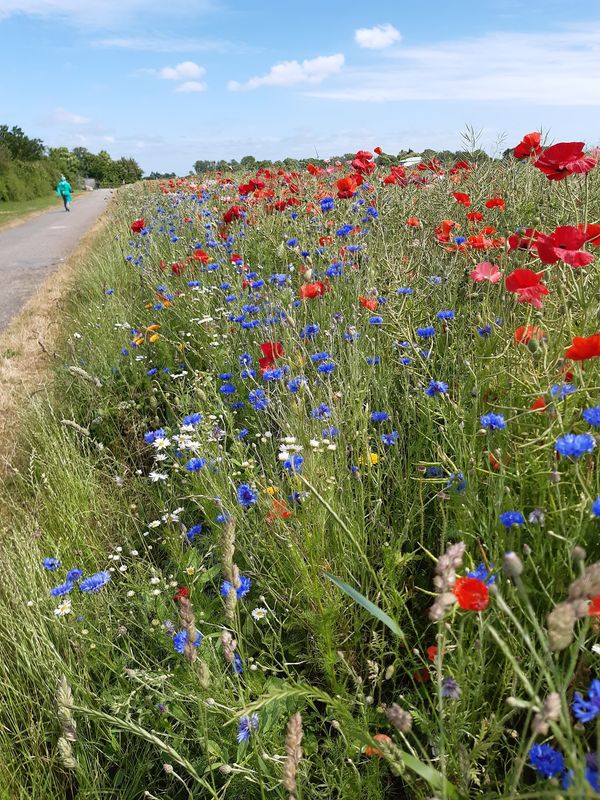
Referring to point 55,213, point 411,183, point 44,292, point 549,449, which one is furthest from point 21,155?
point 549,449

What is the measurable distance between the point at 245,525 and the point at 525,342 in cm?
103

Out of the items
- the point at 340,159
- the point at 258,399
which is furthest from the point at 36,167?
the point at 258,399

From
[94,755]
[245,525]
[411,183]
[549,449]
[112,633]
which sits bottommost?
[94,755]

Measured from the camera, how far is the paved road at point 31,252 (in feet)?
26.1

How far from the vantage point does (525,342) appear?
5.78 feet

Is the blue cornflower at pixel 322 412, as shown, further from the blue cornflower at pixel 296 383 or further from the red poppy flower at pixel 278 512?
the red poppy flower at pixel 278 512

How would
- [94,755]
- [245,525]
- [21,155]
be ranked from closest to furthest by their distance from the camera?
[94,755], [245,525], [21,155]

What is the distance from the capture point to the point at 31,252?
12.0m

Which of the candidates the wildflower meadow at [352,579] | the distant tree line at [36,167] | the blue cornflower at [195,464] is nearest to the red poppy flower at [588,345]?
the wildflower meadow at [352,579]

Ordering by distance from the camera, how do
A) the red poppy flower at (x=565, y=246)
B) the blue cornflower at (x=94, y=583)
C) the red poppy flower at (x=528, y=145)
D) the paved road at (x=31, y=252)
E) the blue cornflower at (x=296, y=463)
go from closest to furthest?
the red poppy flower at (x=565, y=246), the blue cornflower at (x=94, y=583), the blue cornflower at (x=296, y=463), the red poppy flower at (x=528, y=145), the paved road at (x=31, y=252)

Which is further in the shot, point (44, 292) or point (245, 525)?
point (44, 292)

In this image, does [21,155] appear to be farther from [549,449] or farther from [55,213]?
[549,449]

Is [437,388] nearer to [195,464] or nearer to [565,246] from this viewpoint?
[565,246]

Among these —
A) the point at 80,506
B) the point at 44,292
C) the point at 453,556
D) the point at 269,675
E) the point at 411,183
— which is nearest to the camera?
the point at 453,556
